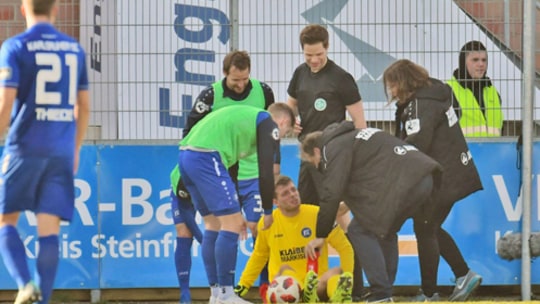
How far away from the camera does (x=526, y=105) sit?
40.0 feet

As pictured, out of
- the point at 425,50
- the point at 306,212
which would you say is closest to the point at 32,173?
the point at 306,212

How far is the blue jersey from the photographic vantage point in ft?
25.5

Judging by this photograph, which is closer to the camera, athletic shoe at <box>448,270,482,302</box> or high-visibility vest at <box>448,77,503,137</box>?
athletic shoe at <box>448,270,482,302</box>

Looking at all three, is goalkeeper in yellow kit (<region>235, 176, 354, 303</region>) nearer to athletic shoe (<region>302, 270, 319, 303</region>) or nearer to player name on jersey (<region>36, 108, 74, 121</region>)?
athletic shoe (<region>302, 270, 319, 303</region>)

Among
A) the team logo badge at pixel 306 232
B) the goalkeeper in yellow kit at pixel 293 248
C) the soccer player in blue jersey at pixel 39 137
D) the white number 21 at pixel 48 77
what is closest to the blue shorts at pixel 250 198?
the goalkeeper in yellow kit at pixel 293 248

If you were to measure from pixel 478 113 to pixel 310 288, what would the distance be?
2.45 meters

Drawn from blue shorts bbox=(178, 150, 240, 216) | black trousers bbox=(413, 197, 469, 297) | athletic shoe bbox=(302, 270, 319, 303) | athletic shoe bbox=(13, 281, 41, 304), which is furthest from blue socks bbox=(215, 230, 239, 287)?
athletic shoe bbox=(13, 281, 41, 304)

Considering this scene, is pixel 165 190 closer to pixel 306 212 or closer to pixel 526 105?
pixel 306 212

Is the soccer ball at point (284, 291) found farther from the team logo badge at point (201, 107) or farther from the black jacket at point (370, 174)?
the team logo badge at point (201, 107)

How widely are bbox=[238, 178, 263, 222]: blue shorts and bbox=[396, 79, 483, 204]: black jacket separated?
1.25 metres

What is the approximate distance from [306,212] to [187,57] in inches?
72.0

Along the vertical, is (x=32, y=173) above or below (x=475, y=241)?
above

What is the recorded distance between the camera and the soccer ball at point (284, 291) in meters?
10.9

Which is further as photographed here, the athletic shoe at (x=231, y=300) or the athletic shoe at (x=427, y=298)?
the athletic shoe at (x=427, y=298)
